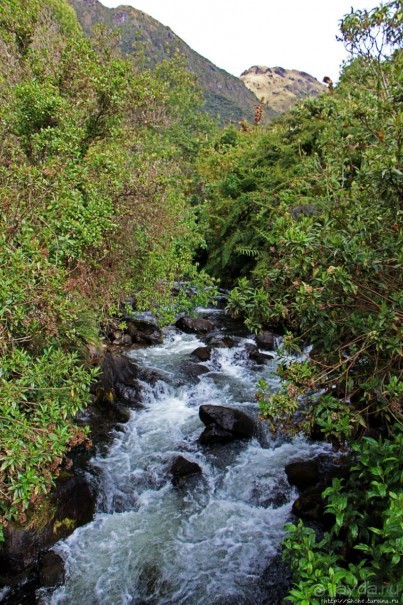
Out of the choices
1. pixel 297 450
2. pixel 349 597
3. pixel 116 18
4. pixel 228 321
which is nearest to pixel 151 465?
pixel 297 450

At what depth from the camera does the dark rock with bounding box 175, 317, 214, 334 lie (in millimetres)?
13594

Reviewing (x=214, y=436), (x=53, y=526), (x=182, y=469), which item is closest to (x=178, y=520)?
(x=182, y=469)

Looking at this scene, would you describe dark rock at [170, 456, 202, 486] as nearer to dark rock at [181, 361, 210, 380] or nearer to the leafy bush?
the leafy bush

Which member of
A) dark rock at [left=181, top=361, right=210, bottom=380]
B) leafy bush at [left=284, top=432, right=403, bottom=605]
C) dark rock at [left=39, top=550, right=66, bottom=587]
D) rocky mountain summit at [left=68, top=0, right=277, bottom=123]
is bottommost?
dark rock at [left=39, top=550, right=66, bottom=587]

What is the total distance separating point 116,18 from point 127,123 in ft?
568

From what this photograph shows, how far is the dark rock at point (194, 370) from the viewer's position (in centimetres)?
1038

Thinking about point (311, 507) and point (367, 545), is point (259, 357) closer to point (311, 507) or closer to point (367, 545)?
point (311, 507)

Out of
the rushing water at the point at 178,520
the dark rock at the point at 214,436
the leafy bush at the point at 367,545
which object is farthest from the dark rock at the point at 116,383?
the leafy bush at the point at 367,545

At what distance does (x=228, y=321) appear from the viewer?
1482 centimetres

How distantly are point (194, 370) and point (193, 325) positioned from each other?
3271mm

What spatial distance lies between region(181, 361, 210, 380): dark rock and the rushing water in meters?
1.30

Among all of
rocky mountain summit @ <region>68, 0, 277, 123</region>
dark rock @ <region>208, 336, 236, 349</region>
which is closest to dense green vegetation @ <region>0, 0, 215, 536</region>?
dark rock @ <region>208, 336, 236, 349</region>

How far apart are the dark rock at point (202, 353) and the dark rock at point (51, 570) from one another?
672 centimetres

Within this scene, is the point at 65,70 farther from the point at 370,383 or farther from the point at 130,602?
the point at 130,602
